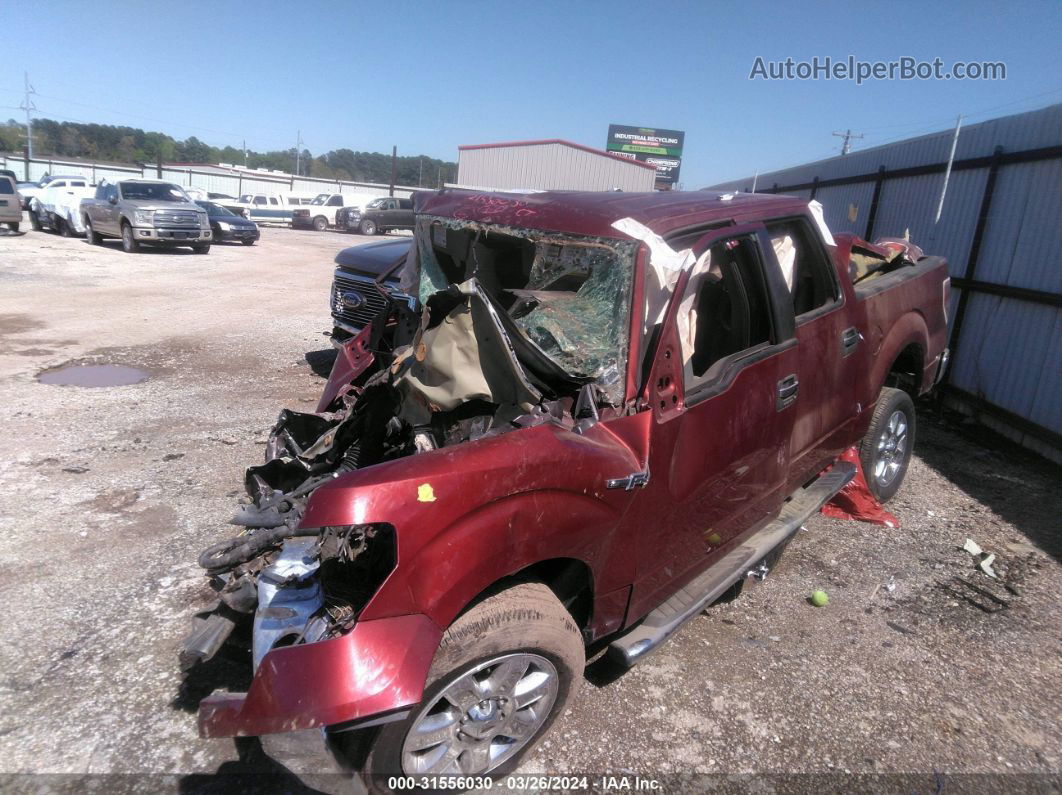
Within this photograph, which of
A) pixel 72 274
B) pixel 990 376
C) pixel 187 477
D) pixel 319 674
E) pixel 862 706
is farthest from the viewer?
pixel 72 274

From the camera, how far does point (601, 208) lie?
293cm

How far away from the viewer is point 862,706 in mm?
2881

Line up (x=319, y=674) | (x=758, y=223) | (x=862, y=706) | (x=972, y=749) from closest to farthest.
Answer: (x=319, y=674) < (x=972, y=749) < (x=862, y=706) < (x=758, y=223)

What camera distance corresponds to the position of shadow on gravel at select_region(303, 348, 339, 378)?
7505 millimetres

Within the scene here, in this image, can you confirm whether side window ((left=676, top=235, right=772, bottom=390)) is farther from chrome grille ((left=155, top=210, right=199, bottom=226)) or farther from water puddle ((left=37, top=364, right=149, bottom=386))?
chrome grille ((left=155, top=210, right=199, bottom=226))

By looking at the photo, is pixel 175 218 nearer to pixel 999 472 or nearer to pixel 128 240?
pixel 128 240

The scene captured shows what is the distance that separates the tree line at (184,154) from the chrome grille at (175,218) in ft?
192

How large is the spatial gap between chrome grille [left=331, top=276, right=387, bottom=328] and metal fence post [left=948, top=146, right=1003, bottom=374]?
6.14 m

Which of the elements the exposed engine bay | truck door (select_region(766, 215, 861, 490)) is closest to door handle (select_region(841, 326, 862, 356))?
truck door (select_region(766, 215, 861, 490))

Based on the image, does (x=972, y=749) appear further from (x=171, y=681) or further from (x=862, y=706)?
(x=171, y=681)

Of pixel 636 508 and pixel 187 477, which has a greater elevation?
pixel 636 508

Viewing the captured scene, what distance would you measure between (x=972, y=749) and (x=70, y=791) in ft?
11.1

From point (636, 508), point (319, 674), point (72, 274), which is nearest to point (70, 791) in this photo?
point (319, 674)

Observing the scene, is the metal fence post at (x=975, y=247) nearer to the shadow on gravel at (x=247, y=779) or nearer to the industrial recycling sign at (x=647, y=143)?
the shadow on gravel at (x=247, y=779)
